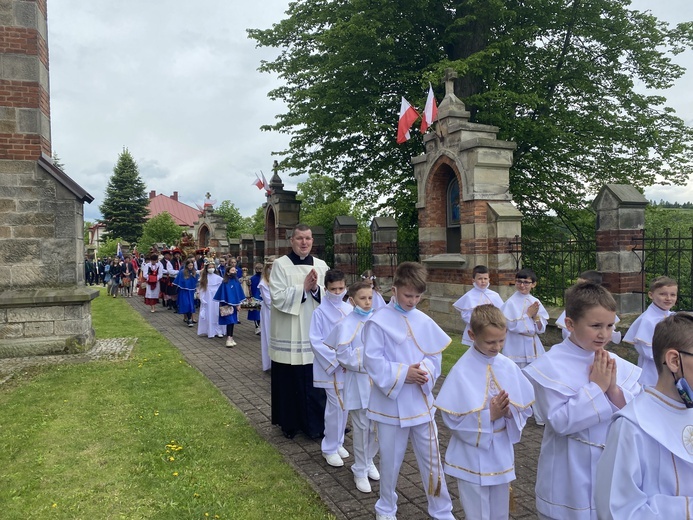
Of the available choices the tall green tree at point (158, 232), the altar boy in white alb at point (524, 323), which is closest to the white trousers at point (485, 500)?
the altar boy in white alb at point (524, 323)

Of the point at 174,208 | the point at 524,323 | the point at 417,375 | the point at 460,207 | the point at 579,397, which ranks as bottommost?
the point at 524,323

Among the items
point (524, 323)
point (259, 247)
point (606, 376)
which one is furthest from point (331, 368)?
point (259, 247)

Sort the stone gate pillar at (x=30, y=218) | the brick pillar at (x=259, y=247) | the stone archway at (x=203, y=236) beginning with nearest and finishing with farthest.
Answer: the stone gate pillar at (x=30, y=218) → the brick pillar at (x=259, y=247) → the stone archway at (x=203, y=236)

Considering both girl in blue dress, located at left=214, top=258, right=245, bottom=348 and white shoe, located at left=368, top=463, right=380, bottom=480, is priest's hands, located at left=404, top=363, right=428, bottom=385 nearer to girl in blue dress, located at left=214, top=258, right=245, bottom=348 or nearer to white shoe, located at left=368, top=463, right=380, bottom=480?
white shoe, located at left=368, top=463, right=380, bottom=480

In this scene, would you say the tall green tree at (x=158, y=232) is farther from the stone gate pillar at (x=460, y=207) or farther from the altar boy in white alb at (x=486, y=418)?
the altar boy in white alb at (x=486, y=418)

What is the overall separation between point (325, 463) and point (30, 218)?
789 centimetres

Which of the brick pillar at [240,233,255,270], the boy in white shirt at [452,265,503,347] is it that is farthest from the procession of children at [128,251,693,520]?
the brick pillar at [240,233,255,270]

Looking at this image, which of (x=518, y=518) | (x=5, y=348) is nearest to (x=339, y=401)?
(x=518, y=518)

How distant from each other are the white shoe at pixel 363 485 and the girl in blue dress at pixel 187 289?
12521 millimetres

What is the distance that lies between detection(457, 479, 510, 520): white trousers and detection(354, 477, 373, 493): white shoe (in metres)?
1.44

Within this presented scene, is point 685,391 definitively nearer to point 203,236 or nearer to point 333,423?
point 333,423

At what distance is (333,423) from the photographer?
16.6ft

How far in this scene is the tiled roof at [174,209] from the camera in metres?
83.9

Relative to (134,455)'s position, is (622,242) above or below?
above
